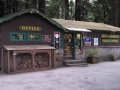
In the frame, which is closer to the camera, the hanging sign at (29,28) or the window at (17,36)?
the window at (17,36)

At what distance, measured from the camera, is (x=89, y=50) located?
1448cm

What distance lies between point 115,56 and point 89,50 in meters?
3.15

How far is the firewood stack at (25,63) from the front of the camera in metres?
10.4

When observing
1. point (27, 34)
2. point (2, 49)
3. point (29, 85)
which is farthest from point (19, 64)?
point (29, 85)

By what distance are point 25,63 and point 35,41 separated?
190 cm

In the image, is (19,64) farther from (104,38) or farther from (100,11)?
(100,11)

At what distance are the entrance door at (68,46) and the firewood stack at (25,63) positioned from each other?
11.8 ft

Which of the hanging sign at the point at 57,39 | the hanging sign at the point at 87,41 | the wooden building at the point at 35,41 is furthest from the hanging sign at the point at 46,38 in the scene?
the hanging sign at the point at 87,41

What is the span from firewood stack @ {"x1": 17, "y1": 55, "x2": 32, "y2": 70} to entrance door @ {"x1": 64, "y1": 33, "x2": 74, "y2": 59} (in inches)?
142

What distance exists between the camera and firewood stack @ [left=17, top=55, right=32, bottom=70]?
1041 centimetres

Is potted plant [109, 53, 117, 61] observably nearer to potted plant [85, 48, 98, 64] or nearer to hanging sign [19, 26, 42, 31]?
potted plant [85, 48, 98, 64]

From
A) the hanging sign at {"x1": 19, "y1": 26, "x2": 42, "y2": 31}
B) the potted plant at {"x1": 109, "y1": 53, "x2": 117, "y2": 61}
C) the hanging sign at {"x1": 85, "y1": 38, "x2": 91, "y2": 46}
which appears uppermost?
the hanging sign at {"x1": 19, "y1": 26, "x2": 42, "y2": 31}

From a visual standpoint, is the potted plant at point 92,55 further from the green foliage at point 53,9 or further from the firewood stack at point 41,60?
the green foliage at point 53,9

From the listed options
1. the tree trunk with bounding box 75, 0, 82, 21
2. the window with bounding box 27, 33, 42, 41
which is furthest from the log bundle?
the tree trunk with bounding box 75, 0, 82, 21
